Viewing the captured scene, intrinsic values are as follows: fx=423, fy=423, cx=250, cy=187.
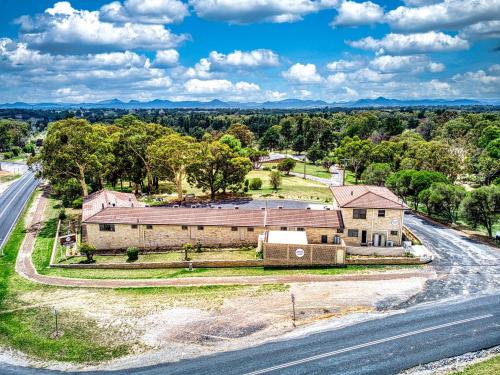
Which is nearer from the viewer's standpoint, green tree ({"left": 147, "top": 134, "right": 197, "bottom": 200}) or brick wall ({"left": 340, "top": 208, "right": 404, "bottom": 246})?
brick wall ({"left": 340, "top": 208, "right": 404, "bottom": 246})

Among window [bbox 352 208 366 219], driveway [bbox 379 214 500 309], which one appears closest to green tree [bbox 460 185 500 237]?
driveway [bbox 379 214 500 309]

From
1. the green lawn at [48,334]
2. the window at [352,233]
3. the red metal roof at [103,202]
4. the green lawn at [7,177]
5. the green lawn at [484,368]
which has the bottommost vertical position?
the green lawn at [48,334]

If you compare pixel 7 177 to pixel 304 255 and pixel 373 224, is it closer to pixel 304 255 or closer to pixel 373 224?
pixel 304 255

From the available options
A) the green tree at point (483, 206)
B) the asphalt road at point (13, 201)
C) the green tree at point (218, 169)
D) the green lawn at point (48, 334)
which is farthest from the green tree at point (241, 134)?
the green lawn at point (48, 334)

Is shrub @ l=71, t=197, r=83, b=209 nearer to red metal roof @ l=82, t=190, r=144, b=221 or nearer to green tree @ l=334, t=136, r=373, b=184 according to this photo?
red metal roof @ l=82, t=190, r=144, b=221

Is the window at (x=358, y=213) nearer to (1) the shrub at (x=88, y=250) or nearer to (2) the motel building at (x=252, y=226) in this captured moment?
(2) the motel building at (x=252, y=226)

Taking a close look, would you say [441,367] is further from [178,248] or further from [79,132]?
[79,132]

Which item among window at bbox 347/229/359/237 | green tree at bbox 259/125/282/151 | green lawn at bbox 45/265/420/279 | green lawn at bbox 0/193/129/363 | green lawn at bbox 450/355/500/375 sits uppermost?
green tree at bbox 259/125/282/151
